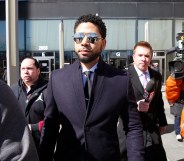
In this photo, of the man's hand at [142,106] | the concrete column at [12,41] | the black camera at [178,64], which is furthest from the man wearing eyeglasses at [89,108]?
the concrete column at [12,41]

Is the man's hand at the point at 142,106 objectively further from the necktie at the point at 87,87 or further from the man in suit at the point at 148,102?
the necktie at the point at 87,87

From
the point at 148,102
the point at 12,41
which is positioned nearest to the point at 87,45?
the point at 148,102

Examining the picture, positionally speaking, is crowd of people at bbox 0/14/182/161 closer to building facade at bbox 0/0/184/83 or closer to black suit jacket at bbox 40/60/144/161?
black suit jacket at bbox 40/60/144/161

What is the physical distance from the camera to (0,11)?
86.5 ft

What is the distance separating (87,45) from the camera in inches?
97.5

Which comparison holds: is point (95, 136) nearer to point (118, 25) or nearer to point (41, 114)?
point (41, 114)

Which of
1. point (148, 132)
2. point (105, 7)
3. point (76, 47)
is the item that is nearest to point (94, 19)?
point (76, 47)

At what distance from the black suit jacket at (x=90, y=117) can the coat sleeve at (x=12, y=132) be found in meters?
0.92

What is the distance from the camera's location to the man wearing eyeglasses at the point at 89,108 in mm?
2412

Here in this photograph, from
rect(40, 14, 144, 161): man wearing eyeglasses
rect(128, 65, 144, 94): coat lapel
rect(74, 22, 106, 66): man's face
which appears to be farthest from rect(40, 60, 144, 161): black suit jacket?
rect(128, 65, 144, 94): coat lapel

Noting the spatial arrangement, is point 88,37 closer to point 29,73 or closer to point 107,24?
point 29,73

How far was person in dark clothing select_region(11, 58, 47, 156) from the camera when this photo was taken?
12.6 ft

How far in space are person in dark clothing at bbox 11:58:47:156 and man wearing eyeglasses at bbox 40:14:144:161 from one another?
103 cm

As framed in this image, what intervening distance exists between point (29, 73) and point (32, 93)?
0.28 metres
